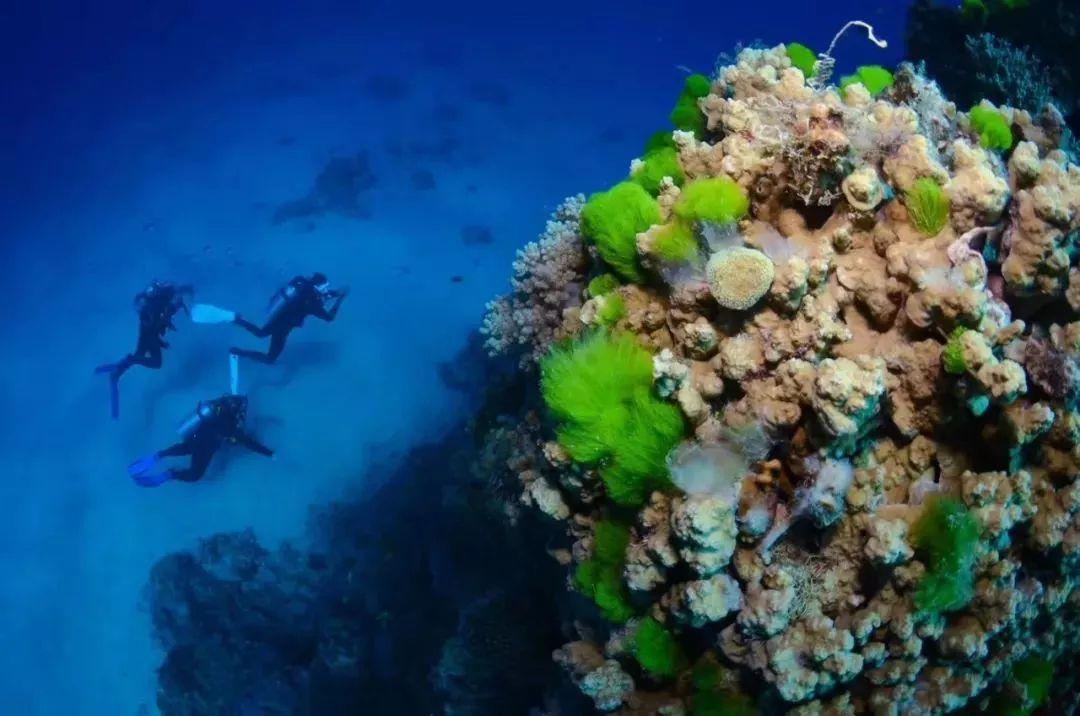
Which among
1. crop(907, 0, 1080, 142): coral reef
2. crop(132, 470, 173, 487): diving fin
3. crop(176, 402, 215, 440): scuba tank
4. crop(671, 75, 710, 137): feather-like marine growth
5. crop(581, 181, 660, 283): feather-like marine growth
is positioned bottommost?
crop(581, 181, 660, 283): feather-like marine growth

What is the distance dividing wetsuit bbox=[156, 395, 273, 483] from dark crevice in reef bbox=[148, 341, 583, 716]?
1.49 meters

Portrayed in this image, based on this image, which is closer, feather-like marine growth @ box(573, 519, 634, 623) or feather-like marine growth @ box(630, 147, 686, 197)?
feather-like marine growth @ box(573, 519, 634, 623)

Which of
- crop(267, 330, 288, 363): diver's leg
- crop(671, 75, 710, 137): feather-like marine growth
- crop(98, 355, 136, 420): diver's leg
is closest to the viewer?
crop(671, 75, 710, 137): feather-like marine growth

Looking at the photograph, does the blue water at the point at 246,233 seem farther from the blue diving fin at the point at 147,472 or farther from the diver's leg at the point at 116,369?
the blue diving fin at the point at 147,472

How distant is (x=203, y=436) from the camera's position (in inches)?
482

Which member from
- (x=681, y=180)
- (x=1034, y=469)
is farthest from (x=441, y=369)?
(x=1034, y=469)

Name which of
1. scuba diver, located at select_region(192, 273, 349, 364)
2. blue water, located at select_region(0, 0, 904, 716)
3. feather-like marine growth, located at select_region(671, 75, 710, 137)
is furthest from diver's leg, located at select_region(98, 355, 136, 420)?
feather-like marine growth, located at select_region(671, 75, 710, 137)

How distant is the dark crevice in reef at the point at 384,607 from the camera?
5691 mm

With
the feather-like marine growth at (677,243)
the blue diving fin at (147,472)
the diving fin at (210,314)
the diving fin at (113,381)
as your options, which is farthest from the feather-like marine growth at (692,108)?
the diving fin at (113,381)

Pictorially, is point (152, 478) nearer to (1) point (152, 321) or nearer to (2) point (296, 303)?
(1) point (152, 321)

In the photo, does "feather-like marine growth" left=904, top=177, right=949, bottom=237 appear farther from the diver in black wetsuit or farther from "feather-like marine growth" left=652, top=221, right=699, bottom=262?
the diver in black wetsuit

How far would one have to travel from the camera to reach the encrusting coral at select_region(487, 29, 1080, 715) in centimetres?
264

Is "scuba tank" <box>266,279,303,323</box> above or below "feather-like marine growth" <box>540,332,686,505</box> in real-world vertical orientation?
above

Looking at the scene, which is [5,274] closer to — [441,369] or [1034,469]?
[441,369]
